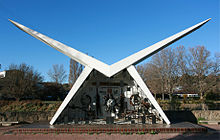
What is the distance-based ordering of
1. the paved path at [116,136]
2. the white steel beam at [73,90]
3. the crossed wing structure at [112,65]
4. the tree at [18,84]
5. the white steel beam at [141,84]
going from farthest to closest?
the tree at [18,84]
the crossed wing structure at [112,65]
the white steel beam at [73,90]
the white steel beam at [141,84]
the paved path at [116,136]

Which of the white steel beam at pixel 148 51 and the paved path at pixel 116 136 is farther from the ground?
the white steel beam at pixel 148 51

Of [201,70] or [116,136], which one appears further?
[201,70]

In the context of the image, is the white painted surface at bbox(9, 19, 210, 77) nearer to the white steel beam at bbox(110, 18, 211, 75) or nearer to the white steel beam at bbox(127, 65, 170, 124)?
the white steel beam at bbox(110, 18, 211, 75)

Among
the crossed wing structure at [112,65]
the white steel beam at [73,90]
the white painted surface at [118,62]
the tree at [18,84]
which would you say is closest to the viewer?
the white steel beam at [73,90]


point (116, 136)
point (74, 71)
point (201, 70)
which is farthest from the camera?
point (74, 71)

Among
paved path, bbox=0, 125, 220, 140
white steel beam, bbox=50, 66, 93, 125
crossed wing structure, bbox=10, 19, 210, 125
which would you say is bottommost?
paved path, bbox=0, 125, 220, 140

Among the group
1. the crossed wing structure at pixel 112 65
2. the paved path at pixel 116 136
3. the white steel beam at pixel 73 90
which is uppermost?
the crossed wing structure at pixel 112 65

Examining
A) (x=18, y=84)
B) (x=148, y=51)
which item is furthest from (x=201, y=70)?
(x=18, y=84)

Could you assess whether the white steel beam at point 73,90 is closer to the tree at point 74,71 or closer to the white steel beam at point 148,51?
the white steel beam at point 148,51

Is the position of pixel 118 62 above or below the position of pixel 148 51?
below

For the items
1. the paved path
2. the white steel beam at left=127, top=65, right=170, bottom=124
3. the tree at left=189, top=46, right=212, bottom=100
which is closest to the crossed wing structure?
the white steel beam at left=127, top=65, right=170, bottom=124

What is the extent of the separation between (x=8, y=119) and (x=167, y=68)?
67.1 feet

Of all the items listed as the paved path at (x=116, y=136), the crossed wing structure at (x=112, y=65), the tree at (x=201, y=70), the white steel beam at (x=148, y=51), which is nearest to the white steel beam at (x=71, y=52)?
the crossed wing structure at (x=112, y=65)

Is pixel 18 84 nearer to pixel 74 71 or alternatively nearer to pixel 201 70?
pixel 74 71
